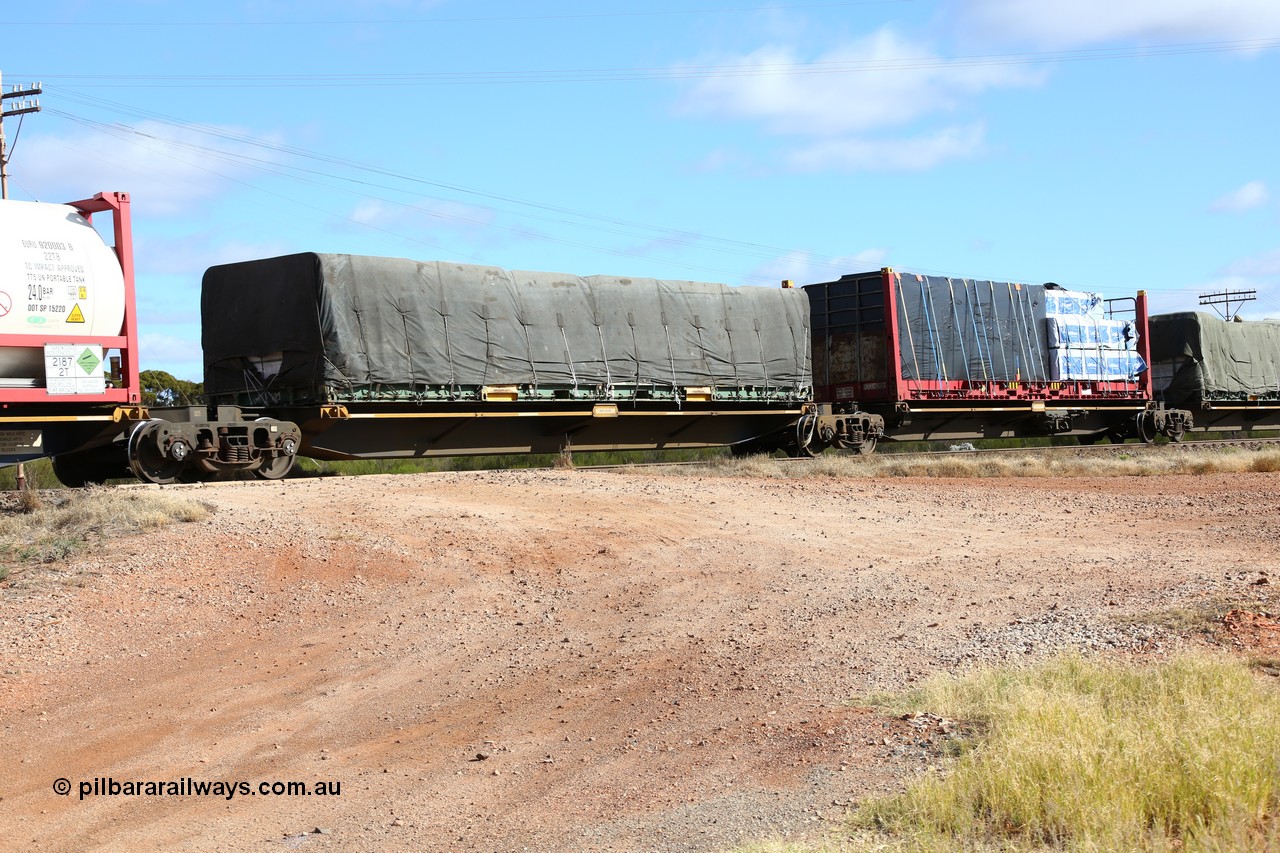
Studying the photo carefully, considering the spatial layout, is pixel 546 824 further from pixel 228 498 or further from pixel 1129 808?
pixel 228 498

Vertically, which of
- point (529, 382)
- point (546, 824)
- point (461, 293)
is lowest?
point (546, 824)

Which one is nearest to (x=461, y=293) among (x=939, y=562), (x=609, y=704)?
(x=939, y=562)

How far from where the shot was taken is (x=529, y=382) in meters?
19.3

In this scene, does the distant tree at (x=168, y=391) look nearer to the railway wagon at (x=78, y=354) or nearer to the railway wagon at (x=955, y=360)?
the railway wagon at (x=78, y=354)

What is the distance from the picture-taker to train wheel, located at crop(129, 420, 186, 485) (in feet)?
48.6

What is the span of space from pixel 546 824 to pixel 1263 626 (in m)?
4.84

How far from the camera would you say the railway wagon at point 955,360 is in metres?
24.5

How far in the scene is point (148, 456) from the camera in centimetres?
1504

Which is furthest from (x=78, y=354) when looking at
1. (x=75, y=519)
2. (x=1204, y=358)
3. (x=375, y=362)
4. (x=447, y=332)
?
(x=1204, y=358)

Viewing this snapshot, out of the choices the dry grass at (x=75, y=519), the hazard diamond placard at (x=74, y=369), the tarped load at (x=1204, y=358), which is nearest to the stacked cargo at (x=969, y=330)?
the tarped load at (x=1204, y=358)

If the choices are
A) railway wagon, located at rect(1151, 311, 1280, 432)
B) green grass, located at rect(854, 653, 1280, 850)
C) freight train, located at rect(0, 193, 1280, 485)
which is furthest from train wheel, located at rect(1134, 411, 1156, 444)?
green grass, located at rect(854, 653, 1280, 850)

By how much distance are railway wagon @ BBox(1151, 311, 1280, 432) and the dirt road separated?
22.3m

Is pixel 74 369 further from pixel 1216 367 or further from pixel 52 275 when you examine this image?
pixel 1216 367

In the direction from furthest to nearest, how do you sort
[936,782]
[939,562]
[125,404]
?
[125,404] < [939,562] < [936,782]
